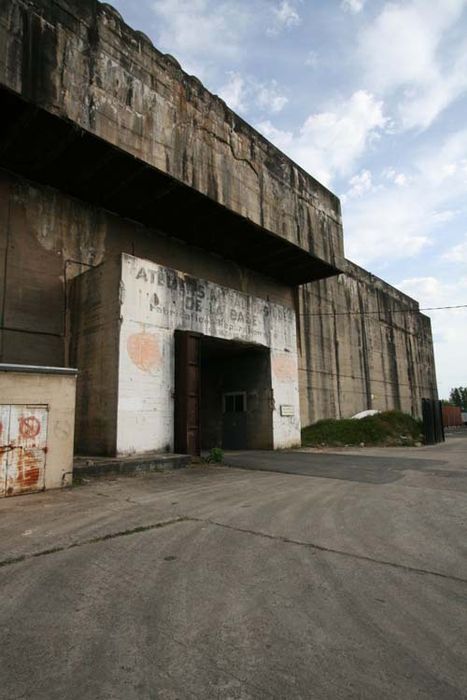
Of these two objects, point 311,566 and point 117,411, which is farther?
point 117,411

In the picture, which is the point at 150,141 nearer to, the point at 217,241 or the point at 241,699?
the point at 217,241

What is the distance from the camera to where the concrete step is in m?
9.61

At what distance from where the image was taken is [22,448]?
7.66m

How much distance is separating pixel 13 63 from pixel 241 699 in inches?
543

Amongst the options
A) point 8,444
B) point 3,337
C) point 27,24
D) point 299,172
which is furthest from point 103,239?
point 299,172

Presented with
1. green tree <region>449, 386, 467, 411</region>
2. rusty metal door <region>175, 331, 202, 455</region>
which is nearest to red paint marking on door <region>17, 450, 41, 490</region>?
rusty metal door <region>175, 331, 202, 455</region>

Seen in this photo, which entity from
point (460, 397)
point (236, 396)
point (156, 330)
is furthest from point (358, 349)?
point (460, 397)

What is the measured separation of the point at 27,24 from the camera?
11.4 meters

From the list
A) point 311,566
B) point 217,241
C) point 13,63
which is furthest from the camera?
point 217,241

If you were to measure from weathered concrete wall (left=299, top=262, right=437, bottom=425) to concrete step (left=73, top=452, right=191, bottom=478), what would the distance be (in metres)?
13.8

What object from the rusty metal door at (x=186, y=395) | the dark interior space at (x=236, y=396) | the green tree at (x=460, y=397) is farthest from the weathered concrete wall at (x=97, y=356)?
the green tree at (x=460, y=397)

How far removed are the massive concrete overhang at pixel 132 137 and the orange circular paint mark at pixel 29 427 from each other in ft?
27.9

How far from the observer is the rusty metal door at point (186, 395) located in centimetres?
1289

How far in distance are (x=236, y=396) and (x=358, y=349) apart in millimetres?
15305
